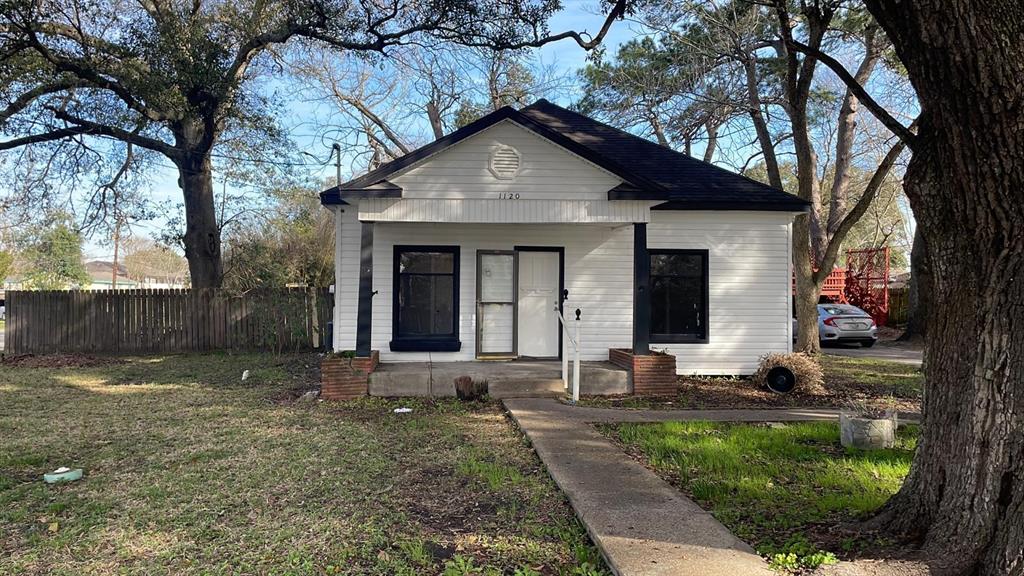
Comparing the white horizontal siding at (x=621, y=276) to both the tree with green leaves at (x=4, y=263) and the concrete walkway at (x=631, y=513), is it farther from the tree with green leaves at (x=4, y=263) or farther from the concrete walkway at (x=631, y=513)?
the tree with green leaves at (x=4, y=263)

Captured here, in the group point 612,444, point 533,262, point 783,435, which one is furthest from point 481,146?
point 783,435

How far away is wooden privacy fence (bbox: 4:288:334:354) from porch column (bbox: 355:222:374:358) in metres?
6.11

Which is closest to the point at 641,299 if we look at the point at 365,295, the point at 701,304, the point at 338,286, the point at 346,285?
the point at 701,304

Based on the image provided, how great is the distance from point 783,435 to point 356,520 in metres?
4.54

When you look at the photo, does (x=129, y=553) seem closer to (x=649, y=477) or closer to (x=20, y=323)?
(x=649, y=477)

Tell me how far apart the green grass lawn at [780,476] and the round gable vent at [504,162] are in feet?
13.7

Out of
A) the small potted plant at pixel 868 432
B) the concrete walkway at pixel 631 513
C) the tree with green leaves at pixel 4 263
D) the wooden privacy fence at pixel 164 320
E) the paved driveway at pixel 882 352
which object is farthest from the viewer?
the tree with green leaves at pixel 4 263

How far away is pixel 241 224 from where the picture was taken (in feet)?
71.3

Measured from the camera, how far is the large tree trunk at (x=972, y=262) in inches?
113

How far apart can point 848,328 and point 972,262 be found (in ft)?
53.6

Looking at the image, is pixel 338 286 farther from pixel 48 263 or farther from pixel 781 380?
pixel 48 263

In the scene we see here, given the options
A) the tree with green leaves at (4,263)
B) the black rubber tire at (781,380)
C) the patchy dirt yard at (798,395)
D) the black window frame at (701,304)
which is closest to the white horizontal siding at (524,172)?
the black window frame at (701,304)

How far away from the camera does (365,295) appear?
8938 mm

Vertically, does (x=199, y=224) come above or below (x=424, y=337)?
above
